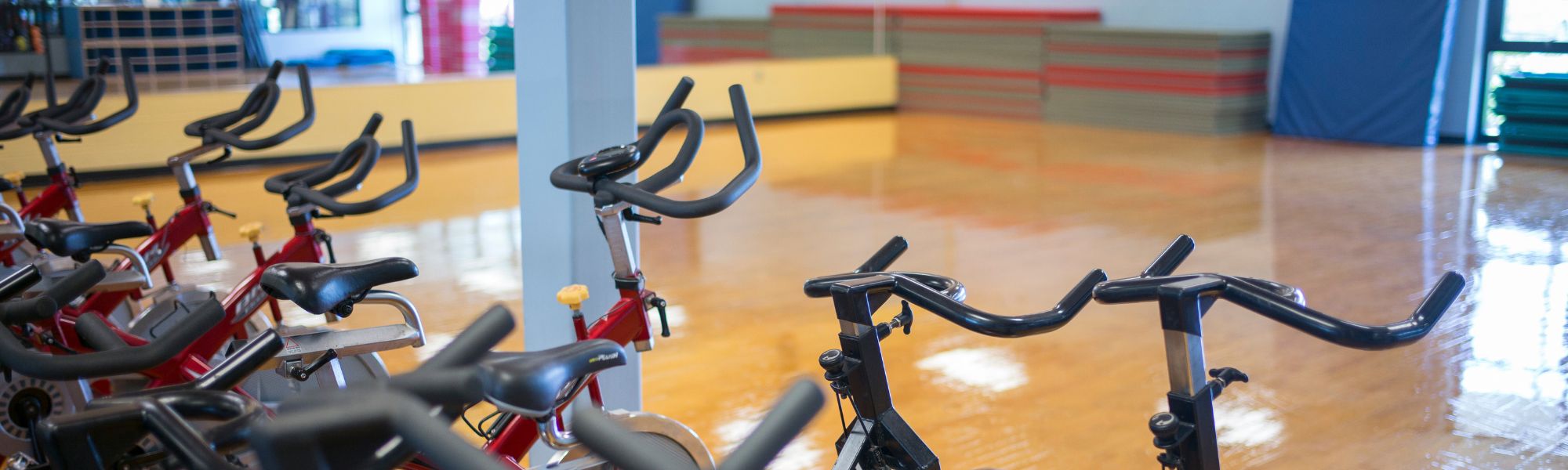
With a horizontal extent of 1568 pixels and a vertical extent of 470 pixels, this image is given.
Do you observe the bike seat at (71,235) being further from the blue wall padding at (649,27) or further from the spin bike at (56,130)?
the blue wall padding at (649,27)

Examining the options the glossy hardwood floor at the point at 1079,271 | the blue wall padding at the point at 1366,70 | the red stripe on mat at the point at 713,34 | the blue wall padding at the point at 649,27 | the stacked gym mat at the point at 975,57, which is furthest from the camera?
the blue wall padding at the point at 649,27

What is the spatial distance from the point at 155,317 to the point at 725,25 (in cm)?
1128

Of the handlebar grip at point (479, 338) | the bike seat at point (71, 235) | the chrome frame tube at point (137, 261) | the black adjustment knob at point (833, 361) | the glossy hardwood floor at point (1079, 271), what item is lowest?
the glossy hardwood floor at point (1079, 271)

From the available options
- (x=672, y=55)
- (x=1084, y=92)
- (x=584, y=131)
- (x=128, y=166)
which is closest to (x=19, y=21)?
(x=128, y=166)

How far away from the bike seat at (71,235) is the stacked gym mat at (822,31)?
10.5 metres

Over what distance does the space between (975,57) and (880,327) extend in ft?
35.4

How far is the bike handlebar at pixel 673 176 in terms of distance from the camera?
209cm

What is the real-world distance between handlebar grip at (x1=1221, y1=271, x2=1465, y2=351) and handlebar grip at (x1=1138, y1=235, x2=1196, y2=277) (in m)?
0.17

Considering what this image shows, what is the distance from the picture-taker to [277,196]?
7324 millimetres

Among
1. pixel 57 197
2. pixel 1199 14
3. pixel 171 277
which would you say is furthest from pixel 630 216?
pixel 1199 14

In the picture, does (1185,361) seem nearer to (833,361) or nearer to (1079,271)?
(833,361)

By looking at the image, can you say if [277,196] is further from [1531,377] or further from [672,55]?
[672,55]

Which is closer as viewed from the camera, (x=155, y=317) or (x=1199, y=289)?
(x=1199, y=289)

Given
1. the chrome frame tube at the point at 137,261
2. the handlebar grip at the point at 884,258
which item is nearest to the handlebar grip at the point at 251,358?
the handlebar grip at the point at 884,258
